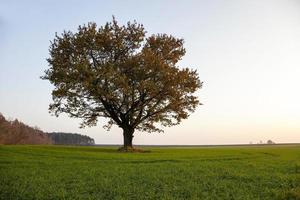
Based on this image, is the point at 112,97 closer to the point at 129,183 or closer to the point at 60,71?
the point at 60,71

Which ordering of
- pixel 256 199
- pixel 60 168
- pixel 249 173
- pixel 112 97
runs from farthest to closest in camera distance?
pixel 112 97, pixel 60 168, pixel 249 173, pixel 256 199

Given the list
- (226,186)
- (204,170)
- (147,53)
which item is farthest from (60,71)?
(226,186)

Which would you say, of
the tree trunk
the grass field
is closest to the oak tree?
the tree trunk

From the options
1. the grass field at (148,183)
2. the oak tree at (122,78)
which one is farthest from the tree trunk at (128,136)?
the grass field at (148,183)

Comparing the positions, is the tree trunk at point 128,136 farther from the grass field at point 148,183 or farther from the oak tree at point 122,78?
the grass field at point 148,183

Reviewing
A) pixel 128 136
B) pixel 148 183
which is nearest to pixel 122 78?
pixel 128 136

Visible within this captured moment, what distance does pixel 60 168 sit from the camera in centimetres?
2781

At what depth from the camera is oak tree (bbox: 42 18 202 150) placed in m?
50.0

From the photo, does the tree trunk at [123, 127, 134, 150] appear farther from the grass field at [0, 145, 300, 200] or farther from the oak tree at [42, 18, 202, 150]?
the grass field at [0, 145, 300, 200]

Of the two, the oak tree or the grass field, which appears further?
the oak tree

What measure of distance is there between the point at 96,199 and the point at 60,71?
117 ft

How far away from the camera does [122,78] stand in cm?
4834

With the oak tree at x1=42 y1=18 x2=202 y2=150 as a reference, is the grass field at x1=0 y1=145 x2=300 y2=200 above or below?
below

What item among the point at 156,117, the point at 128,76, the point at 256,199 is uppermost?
the point at 128,76
